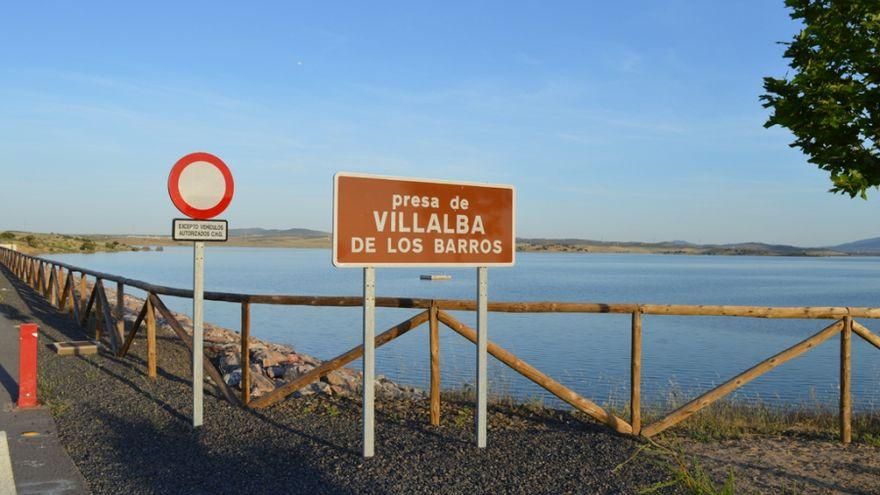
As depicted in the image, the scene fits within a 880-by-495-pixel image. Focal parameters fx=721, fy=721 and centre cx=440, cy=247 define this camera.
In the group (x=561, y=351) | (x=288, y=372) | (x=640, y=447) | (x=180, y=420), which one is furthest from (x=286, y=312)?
(x=640, y=447)

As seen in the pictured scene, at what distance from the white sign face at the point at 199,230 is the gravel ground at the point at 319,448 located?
1863 mm

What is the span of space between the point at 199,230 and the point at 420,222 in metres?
2.41

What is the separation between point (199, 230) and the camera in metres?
7.18

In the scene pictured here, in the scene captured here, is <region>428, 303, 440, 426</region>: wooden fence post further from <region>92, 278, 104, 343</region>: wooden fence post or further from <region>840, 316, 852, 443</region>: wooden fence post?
<region>92, 278, 104, 343</region>: wooden fence post

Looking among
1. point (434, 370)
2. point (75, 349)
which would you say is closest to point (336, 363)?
point (434, 370)

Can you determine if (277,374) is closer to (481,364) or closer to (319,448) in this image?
(319,448)

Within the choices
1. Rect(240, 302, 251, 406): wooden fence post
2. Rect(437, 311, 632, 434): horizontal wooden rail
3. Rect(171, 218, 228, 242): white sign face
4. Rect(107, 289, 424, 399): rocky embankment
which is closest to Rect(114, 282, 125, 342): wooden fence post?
Rect(107, 289, 424, 399): rocky embankment

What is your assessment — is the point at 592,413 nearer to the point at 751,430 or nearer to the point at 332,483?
the point at 751,430

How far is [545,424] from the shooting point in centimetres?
733

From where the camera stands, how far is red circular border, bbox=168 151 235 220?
699cm

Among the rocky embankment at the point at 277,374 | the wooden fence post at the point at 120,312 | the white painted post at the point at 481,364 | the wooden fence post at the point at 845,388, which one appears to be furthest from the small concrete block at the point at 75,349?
the wooden fence post at the point at 845,388

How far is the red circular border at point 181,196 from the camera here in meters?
6.99

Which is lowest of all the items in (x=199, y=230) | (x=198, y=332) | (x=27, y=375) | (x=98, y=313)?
(x=27, y=375)

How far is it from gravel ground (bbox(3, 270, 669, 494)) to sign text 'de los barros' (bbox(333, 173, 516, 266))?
164 cm
